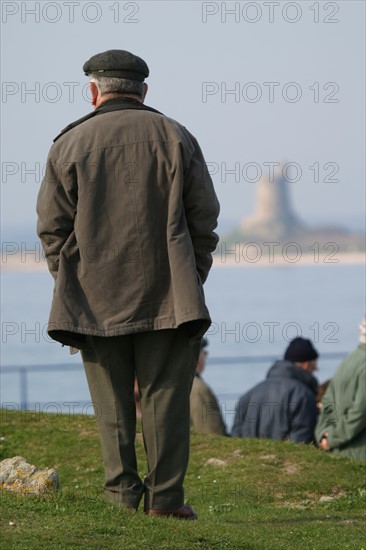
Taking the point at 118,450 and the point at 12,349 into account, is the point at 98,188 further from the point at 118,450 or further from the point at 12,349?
the point at 12,349

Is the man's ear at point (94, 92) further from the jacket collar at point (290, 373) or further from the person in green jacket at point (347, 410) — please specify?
the jacket collar at point (290, 373)

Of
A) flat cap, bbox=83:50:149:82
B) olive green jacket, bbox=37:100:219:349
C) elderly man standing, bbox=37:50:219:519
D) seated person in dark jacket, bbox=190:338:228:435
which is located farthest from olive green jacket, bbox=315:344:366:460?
flat cap, bbox=83:50:149:82

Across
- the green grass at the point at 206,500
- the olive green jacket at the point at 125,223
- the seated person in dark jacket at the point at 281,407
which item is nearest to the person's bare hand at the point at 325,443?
the green grass at the point at 206,500

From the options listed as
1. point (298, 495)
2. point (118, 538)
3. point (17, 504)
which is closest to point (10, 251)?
point (298, 495)

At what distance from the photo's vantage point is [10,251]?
13789 millimetres

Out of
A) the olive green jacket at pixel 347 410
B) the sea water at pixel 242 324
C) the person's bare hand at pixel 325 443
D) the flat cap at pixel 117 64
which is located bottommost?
the sea water at pixel 242 324

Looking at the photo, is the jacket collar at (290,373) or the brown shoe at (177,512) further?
the jacket collar at (290,373)

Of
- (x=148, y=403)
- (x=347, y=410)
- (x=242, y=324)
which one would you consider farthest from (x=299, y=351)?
(x=242, y=324)

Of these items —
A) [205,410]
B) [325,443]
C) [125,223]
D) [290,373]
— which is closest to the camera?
[125,223]

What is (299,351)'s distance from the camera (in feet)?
43.3

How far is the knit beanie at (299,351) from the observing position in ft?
43.3

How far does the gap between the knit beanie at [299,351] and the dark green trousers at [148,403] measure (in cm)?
576

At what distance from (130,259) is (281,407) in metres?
5.48

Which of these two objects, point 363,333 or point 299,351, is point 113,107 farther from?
point 299,351
